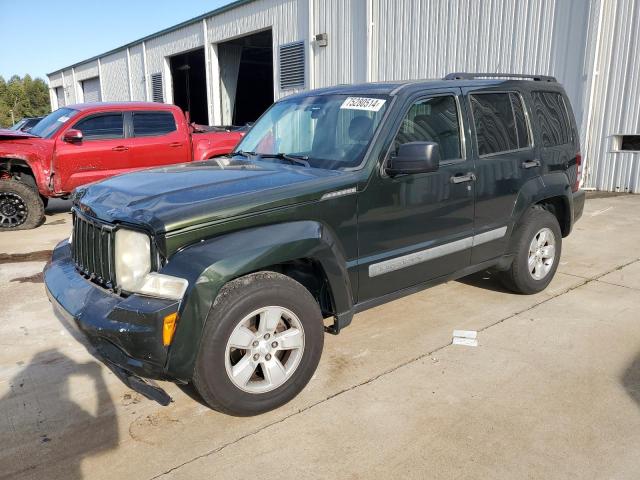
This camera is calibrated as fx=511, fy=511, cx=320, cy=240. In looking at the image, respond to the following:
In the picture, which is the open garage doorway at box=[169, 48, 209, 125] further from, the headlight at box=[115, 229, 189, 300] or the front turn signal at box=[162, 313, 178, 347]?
the front turn signal at box=[162, 313, 178, 347]

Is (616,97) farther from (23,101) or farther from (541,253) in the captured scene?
(23,101)

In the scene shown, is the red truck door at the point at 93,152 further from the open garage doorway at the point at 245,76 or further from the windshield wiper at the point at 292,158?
the open garage doorway at the point at 245,76

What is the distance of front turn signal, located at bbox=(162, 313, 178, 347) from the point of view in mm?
2465

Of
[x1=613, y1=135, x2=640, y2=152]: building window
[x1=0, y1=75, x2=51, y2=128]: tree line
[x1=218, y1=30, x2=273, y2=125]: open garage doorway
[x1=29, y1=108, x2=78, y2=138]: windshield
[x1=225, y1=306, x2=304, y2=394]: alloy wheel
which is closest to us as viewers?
[x1=225, y1=306, x2=304, y2=394]: alloy wheel

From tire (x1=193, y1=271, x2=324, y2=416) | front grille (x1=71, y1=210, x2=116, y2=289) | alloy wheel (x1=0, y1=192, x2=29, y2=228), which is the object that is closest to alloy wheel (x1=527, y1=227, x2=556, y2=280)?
tire (x1=193, y1=271, x2=324, y2=416)

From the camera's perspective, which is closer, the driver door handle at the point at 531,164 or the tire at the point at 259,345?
the tire at the point at 259,345

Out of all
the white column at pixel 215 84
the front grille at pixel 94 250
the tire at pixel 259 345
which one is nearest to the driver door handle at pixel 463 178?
the tire at pixel 259 345

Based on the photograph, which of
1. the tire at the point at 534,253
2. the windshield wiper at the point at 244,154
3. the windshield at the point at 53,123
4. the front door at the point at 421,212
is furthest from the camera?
the windshield at the point at 53,123

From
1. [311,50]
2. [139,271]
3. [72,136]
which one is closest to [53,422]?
[139,271]

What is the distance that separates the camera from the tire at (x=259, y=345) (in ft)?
8.66

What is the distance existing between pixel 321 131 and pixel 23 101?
75007 millimetres

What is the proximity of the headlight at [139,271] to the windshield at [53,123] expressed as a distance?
666 centimetres

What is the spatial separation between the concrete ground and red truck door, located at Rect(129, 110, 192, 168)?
4676 mm

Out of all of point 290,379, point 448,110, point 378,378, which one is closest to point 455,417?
point 378,378
